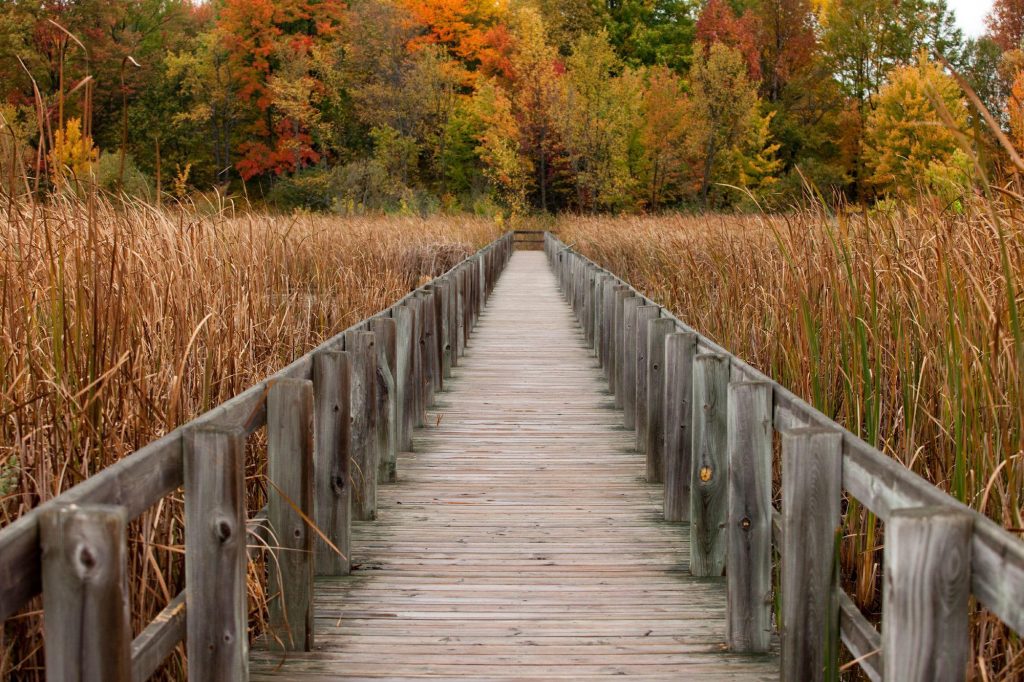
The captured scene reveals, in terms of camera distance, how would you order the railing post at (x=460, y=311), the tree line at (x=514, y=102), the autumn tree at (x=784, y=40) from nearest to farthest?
the railing post at (x=460, y=311), the tree line at (x=514, y=102), the autumn tree at (x=784, y=40)

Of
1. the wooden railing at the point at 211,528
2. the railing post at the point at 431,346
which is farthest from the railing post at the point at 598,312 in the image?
the wooden railing at the point at 211,528

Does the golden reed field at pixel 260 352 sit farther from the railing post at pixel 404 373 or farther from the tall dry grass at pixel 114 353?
the railing post at pixel 404 373

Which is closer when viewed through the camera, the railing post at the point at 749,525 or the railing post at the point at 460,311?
the railing post at the point at 749,525

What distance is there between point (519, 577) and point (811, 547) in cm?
148

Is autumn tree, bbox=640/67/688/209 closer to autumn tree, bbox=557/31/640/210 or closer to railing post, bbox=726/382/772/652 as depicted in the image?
autumn tree, bbox=557/31/640/210

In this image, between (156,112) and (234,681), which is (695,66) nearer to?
(156,112)

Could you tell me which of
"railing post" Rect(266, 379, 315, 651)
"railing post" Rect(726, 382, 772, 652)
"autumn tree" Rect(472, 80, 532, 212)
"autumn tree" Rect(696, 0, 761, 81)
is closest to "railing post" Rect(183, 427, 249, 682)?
"railing post" Rect(266, 379, 315, 651)

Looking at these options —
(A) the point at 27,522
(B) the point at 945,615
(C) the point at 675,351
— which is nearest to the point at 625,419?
(C) the point at 675,351

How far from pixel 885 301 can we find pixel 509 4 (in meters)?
60.5

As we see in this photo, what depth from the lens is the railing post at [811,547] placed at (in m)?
2.25

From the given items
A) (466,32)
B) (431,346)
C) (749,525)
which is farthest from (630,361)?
(466,32)

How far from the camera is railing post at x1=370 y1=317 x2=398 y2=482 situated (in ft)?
15.0

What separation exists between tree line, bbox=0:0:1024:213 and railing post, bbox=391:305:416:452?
28480 millimetres

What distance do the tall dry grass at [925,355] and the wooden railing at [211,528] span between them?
158 cm
